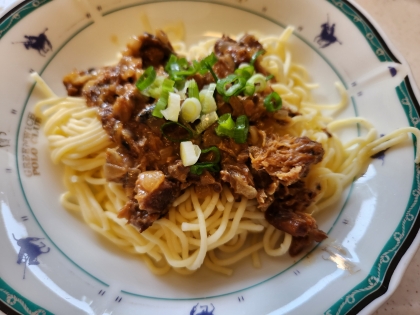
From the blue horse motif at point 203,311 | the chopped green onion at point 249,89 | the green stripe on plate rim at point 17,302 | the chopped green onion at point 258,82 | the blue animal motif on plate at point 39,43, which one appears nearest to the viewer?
the green stripe on plate rim at point 17,302

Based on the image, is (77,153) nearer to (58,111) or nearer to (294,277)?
(58,111)

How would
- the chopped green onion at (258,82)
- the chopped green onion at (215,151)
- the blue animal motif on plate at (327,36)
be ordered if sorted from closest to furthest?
the chopped green onion at (215,151), the chopped green onion at (258,82), the blue animal motif on plate at (327,36)

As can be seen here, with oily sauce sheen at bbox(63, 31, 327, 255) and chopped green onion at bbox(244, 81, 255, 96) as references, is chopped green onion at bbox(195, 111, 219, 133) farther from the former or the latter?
chopped green onion at bbox(244, 81, 255, 96)

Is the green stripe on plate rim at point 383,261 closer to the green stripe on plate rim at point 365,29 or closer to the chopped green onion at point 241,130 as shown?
the green stripe on plate rim at point 365,29

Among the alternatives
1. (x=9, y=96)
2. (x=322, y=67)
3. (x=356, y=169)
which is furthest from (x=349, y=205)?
(x=9, y=96)

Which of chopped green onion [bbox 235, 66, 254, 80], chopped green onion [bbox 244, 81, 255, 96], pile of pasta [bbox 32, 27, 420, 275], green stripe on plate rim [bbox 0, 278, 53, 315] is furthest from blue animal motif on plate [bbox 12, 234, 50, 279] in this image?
chopped green onion [bbox 235, 66, 254, 80]

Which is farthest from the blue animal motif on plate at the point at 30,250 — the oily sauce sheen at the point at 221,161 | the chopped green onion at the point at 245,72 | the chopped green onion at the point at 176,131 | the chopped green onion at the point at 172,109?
the chopped green onion at the point at 245,72

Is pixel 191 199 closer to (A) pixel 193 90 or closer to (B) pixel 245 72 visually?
(A) pixel 193 90
